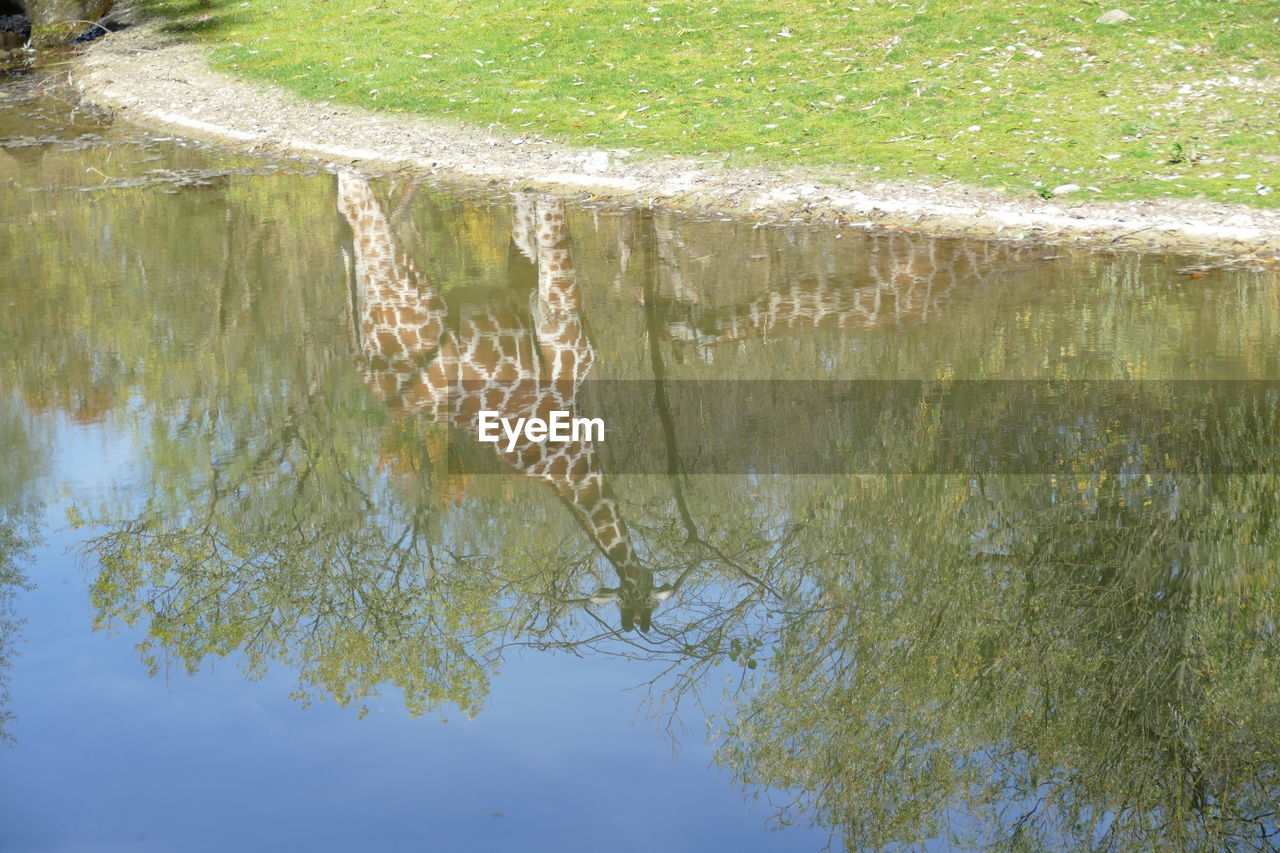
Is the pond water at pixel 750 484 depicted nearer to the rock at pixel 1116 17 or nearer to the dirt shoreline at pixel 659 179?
the dirt shoreline at pixel 659 179

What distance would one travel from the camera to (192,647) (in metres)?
6.88

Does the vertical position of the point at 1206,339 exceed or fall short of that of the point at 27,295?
it falls short

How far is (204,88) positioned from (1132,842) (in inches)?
730

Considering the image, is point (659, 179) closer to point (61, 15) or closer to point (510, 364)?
point (510, 364)

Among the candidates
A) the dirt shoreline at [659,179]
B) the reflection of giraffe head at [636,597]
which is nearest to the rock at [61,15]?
the dirt shoreline at [659,179]

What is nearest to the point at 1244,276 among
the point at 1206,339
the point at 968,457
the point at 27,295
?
the point at 1206,339

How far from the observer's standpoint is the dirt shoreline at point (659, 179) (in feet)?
40.2

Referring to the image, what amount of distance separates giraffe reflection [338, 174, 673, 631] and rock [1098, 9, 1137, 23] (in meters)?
9.54

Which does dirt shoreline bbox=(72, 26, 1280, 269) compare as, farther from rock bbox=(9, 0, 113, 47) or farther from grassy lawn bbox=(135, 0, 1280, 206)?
rock bbox=(9, 0, 113, 47)

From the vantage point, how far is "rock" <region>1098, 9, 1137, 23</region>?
59.9ft

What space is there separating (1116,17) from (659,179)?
25.1 ft

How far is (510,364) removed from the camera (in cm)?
1030

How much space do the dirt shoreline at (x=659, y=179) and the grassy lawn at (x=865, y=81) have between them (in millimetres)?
371

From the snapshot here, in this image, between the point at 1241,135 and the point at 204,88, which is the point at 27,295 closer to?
the point at 204,88
